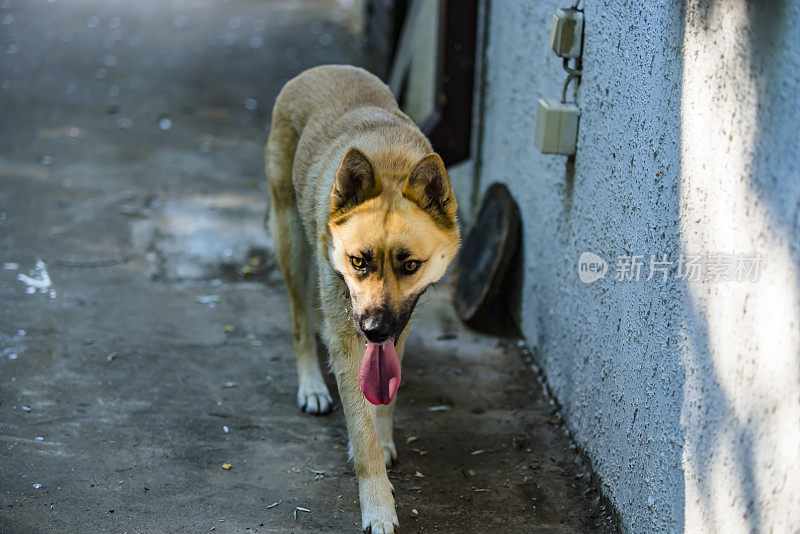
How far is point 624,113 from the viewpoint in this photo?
3.41 metres

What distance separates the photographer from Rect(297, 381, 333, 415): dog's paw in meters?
4.24

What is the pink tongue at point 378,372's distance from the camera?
334 cm

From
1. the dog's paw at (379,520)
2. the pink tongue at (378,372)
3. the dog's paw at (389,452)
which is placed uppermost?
the pink tongue at (378,372)

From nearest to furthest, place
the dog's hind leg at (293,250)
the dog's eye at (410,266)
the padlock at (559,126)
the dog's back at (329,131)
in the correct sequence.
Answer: the dog's eye at (410,266), the dog's back at (329,131), the padlock at (559,126), the dog's hind leg at (293,250)

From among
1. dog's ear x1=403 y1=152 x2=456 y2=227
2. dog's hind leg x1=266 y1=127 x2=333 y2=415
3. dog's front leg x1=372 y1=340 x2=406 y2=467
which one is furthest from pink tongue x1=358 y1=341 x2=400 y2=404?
dog's hind leg x1=266 y1=127 x2=333 y2=415

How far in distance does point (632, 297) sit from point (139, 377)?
271 centimetres

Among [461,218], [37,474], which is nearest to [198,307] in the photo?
[37,474]

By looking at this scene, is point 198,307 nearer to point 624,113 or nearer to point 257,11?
point 624,113

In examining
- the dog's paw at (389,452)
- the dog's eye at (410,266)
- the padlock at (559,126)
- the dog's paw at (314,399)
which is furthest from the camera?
the dog's paw at (314,399)

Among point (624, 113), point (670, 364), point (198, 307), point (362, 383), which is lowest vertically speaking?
point (198, 307)

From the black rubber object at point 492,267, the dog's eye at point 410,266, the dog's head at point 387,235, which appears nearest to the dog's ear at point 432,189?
the dog's head at point 387,235

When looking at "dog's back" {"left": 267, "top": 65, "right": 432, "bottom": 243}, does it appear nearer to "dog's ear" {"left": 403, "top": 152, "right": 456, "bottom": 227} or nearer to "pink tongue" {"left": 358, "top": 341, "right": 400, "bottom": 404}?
"dog's ear" {"left": 403, "top": 152, "right": 456, "bottom": 227}

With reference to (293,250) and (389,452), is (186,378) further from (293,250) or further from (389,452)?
(389,452)

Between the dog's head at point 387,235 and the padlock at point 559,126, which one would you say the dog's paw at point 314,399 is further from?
the padlock at point 559,126
